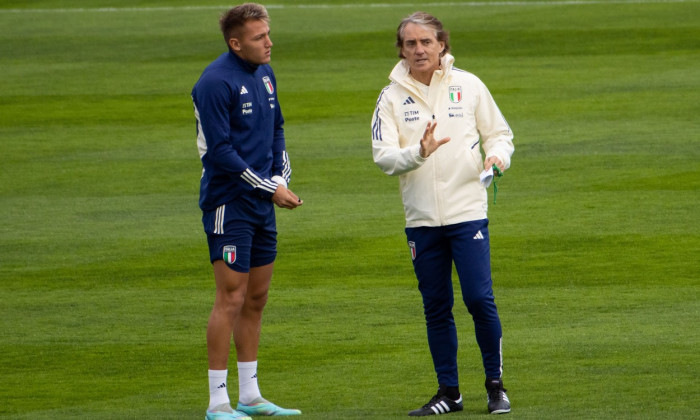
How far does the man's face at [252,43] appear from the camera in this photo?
18.5ft

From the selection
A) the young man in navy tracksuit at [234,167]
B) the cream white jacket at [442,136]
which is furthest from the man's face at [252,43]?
the cream white jacket at [442,136]

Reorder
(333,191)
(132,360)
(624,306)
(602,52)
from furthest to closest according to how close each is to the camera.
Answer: (602,52)
(333,191)
(624,306)
(132,360)

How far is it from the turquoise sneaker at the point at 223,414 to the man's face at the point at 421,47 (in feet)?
5.76

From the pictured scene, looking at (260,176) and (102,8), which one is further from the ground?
(102,8)

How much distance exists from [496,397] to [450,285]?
1.80 ft

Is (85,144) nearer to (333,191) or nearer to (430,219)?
(333,191)

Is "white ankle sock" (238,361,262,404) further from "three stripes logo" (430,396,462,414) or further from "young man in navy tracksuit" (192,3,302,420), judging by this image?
"three stripes logo" (430,396,462,414)

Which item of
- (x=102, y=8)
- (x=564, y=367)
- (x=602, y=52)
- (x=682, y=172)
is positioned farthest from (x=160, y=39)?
(x=564, y=367)

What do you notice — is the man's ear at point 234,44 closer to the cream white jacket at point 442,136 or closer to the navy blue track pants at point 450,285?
the cream white jacket at point 442,136

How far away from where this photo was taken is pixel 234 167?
5.56 meters

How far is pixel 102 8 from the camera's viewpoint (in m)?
26.8

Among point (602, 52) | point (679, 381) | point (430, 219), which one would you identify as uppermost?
point (602, 52)

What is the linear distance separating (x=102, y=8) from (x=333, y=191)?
52.5ft

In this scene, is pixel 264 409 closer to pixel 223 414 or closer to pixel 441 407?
pixel 223 414
